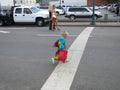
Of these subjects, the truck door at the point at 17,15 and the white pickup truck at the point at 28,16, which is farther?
the truck door at the point at 17,15

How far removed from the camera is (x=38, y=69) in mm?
8383

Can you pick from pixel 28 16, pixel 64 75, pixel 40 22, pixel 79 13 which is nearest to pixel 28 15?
pixel 28 16

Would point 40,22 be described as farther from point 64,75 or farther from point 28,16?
point 64,75

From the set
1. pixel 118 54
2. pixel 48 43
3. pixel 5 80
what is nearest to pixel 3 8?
pixel 48 43

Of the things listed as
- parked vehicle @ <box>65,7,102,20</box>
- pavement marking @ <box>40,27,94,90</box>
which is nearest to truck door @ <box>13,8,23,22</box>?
parked vehicle @ <box>65,7,102,20</box>

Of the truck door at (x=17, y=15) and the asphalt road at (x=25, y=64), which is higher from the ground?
the truck door at (x=17, y=15)

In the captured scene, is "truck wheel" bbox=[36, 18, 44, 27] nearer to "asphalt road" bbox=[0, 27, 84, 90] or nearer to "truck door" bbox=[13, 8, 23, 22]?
"truck door" bbox=[13, 8, 23, 22]

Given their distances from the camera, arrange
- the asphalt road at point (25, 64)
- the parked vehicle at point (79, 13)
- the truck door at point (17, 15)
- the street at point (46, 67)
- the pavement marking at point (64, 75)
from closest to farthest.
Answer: the pavement marking at point (64, 75) → the street at point (46, 67) → the asphalt road at point (25, 64) → the truck door at point (17, 15) → the parked vehicle at point (79, 13)

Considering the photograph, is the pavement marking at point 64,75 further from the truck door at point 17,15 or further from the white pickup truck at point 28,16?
the truck door at point 17,15

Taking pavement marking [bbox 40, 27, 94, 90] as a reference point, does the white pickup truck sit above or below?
above

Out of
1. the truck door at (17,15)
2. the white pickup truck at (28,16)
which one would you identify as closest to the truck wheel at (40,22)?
the white pickup truck at (28,16)

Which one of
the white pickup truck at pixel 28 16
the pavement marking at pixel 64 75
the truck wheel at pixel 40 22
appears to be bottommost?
the pavement marking at pixel 64 75

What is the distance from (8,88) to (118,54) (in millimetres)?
5084

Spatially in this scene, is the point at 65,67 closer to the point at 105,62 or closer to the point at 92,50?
the point at 105,62
